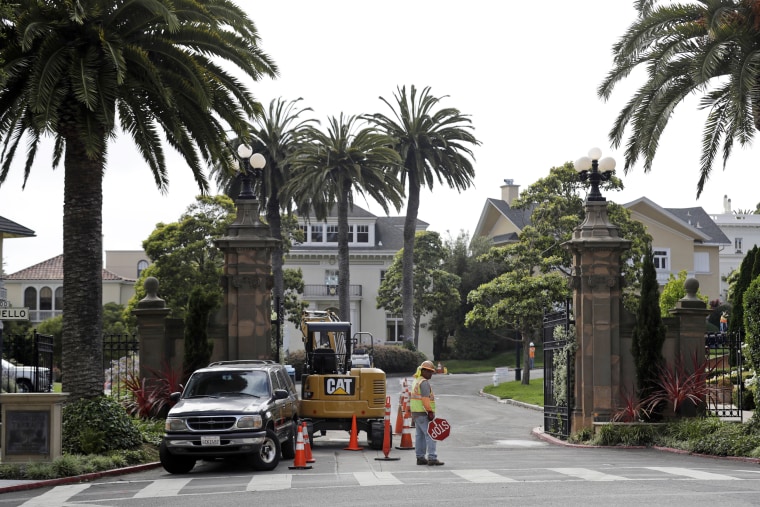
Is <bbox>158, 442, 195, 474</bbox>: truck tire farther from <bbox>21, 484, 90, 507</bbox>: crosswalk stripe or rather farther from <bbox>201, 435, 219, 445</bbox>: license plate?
<bbox>21, 484, 90, 507</bbox>: crosswalk stripe

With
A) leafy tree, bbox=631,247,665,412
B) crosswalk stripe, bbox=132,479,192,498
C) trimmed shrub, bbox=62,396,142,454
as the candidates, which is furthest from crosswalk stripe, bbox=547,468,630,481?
trimmed shrub, bbox=62,396,142,454

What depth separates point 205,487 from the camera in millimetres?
15773

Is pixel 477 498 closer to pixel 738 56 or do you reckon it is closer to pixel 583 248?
pixel 583 248

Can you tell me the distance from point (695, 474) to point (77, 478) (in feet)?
31.5

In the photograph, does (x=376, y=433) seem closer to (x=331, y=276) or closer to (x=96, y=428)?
(x=96, y=428)

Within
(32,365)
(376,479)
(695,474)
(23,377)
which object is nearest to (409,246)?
(23,377)

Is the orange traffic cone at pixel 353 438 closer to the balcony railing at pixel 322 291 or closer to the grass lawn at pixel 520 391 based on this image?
the grass lawn at pixel 520 391

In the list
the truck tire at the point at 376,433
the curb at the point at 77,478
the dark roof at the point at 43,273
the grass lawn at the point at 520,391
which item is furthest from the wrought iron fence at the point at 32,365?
the dark roof at the point at 43,273

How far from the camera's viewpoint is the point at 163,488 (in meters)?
15.8

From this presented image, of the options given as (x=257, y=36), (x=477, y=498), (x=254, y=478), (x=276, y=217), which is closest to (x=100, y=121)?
(x=257, y=36)

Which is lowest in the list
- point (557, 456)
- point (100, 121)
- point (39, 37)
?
point (557, 456)

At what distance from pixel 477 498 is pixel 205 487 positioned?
435 centimetres

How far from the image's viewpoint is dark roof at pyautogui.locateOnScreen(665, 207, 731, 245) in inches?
3361

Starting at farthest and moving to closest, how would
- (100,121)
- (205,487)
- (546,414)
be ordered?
(546,414)
(100,121)
(205,487)
